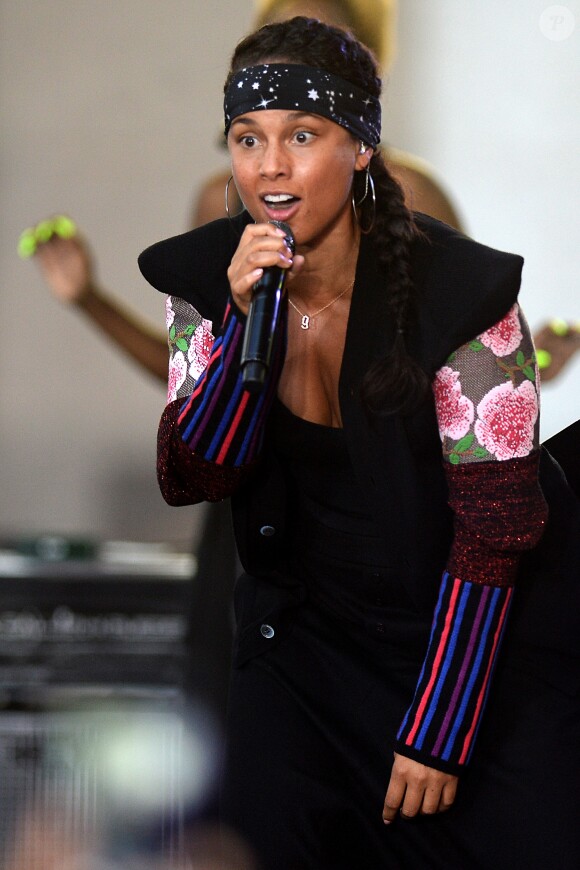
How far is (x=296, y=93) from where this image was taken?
147 centimetres

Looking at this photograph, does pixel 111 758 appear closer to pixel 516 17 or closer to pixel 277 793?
pixel 277 793

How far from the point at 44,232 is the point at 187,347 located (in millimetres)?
2025

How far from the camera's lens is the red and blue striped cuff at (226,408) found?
1.45 metres

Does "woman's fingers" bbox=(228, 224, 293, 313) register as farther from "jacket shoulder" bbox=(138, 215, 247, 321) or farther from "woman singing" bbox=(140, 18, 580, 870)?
"jacket shoulder" bbox=(138, 215, 247, 321)

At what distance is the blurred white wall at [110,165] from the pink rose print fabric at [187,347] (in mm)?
2555

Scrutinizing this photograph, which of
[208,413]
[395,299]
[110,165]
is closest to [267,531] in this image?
[208,413]

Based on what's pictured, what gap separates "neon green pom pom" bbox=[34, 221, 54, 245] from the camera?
11.3 feet

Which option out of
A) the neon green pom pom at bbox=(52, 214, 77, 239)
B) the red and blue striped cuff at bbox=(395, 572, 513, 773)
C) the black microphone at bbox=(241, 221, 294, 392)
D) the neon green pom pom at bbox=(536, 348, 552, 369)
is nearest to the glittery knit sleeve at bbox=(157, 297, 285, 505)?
the black microphone at bbox=(241, 221, 294, 392)

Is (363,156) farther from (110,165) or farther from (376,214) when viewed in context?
(110,165)

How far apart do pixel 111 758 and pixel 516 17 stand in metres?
2.63

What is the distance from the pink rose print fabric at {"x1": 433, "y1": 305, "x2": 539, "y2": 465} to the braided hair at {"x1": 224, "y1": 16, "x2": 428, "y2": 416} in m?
0.05

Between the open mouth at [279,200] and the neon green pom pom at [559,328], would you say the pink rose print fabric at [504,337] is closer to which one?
the open mouth at [279,200]

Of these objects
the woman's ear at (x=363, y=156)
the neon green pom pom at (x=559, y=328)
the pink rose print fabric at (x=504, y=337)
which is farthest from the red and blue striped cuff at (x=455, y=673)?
the neon green pom pom at (x=559, y=328)

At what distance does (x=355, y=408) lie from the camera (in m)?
1.51
